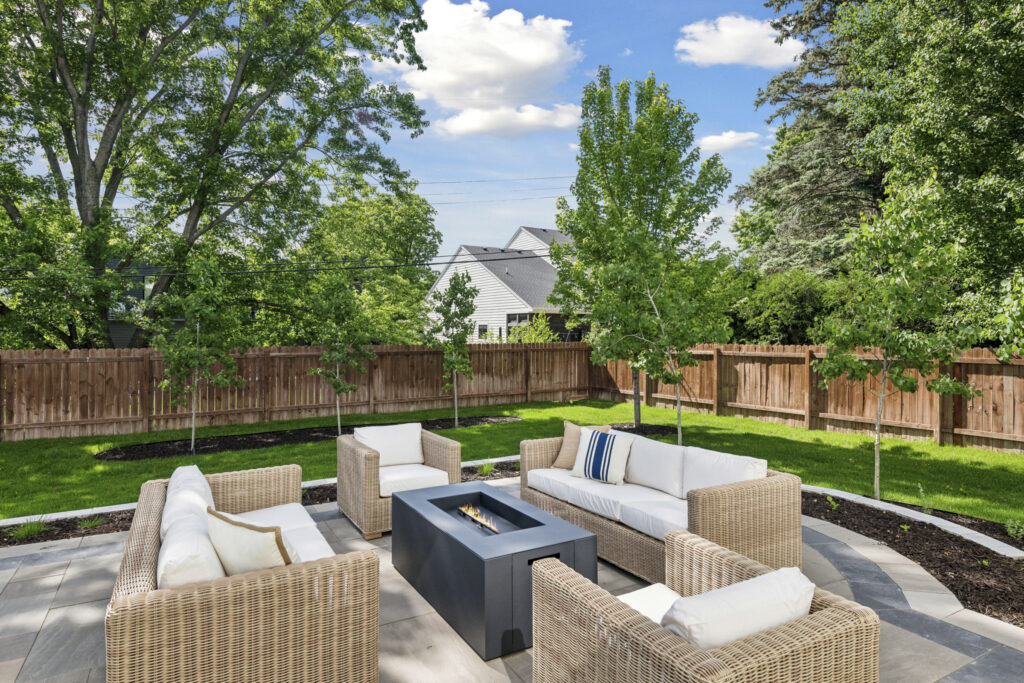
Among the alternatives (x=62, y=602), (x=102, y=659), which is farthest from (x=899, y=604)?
(x=62, y=602)

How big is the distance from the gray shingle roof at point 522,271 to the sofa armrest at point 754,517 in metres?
18.0

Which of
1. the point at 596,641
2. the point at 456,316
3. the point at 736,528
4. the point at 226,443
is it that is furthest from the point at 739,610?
the point at 456,316

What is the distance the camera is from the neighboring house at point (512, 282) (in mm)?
22031

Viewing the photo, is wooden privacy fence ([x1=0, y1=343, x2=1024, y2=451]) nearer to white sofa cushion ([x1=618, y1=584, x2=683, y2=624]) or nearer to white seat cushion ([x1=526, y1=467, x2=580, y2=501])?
white seat cushion ([x1=526, y1=467, x2=580, y2=501])

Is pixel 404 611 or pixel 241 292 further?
pixel 241 292

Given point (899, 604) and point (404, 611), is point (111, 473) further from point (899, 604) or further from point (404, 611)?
point (899, 604)

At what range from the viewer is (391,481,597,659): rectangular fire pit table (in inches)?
117

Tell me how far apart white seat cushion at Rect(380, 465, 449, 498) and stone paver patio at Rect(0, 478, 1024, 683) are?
51cm

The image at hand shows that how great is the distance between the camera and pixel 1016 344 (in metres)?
4.60

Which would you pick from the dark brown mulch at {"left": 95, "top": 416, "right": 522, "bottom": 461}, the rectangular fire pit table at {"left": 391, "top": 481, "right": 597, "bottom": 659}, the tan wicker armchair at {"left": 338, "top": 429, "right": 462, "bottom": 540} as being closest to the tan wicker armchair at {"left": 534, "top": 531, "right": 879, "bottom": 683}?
the rectangular fire pit table at {"left": 391, "top": 481, "right": 597, "bottom": 659}

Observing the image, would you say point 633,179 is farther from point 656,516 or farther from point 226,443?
point 226,443

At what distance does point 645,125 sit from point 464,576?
9.44 m

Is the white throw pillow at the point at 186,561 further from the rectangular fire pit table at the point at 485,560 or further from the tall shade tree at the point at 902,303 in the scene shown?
the tall shade tree at the point at 902,303

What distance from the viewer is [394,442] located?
5676mm
